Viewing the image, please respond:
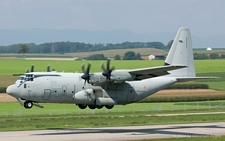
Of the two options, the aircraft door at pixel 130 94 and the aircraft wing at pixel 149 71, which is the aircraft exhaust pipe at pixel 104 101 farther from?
the aircraft wing at pixel 149 71

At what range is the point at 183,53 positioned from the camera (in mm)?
56406

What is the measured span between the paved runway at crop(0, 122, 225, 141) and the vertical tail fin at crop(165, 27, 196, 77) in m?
6.30

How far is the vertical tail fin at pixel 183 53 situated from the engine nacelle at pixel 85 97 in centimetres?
1060

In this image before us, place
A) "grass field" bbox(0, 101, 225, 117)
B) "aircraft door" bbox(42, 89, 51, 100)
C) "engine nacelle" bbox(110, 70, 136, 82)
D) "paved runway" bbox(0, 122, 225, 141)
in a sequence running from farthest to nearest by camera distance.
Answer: "grass field" bbox(0, 101, 225, 117), "aircraft door" bbox(42, 89, 51, 100), "engine nacelle" bbox(110, 70, 136, 82), "paved runway" bbox(0, 122, 225, 141)

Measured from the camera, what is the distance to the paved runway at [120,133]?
42250mm

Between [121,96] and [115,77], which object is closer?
[115,77]

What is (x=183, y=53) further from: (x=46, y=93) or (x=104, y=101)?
(x=46, y=93)

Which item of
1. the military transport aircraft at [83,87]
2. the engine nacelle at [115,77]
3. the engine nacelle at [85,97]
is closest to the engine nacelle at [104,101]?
the military transport aircraft at [83,87]

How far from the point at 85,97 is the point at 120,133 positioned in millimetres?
6130

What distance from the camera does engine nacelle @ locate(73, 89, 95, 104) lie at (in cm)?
5034

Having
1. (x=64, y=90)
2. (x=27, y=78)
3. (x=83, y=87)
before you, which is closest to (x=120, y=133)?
(x=83, y=87)

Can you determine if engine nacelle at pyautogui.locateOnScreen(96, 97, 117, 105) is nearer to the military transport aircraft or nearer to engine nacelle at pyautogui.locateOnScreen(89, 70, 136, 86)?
the military transport aircraft

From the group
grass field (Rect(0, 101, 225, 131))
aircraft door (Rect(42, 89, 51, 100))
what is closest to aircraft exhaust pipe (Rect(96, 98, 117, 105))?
grass field (Rect(0, 101, 225, 131))

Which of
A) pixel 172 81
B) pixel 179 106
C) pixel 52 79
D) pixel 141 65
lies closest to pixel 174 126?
pixel 172 81
